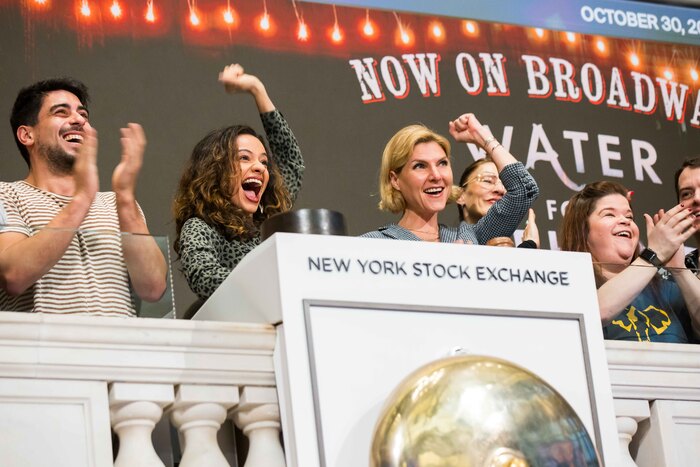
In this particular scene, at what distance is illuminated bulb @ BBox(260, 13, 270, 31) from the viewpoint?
4238 millimetres

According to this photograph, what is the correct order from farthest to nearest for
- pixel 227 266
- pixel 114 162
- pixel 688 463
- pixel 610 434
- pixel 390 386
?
pixel 114 162 → pixel 227 266 → pixel 688 463 → pixel 610 434 → pixel 390 386

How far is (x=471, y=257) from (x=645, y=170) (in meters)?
3.19

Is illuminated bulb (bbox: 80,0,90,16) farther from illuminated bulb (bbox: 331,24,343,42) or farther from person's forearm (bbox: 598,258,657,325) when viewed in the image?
person's forearm (bbox: 598,258,657,325)

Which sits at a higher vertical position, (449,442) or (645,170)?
(645,170)

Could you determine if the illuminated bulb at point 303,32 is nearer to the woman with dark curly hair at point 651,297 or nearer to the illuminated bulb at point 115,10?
the illuminated bulb at point 115,10

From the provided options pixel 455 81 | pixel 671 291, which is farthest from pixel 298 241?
pixel 455 81

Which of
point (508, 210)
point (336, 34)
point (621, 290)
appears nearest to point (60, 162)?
point (508, 210)

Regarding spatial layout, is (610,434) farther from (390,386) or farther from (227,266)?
(227,266)

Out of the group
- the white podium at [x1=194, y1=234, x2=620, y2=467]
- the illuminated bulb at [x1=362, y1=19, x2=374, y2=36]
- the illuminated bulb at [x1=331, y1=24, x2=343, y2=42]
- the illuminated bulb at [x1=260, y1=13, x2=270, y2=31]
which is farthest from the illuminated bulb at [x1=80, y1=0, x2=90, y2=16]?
Result: the white podium at [x1=194, y1=234, x2=620, y2=467]

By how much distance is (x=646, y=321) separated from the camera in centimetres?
208

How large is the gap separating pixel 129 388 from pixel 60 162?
3.92 feet

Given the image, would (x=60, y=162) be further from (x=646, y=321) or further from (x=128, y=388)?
(x=646, y=321)

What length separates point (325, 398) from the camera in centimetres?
161

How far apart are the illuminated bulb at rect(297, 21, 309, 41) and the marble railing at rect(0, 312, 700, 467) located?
270 centimetres
